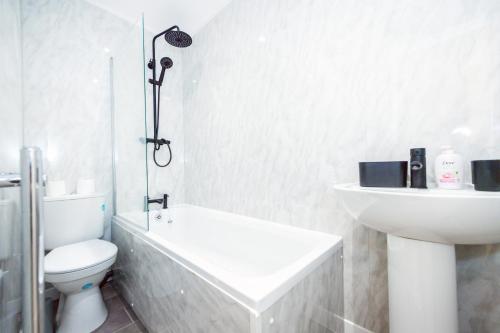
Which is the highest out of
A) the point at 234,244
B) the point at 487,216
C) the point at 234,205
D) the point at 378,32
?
the point at 378,32

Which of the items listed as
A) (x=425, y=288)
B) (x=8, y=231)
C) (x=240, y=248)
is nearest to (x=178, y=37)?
(x=8, y=231)

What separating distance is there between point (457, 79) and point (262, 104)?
40.9 inches

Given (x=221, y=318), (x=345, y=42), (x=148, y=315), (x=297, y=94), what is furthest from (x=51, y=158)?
(x=345, y=42)

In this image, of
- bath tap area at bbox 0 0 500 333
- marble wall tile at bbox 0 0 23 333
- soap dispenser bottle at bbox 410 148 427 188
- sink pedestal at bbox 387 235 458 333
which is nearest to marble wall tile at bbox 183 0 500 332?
bath tap area at bbox 0 0 500 333

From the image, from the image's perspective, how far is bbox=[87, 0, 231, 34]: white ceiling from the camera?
5.96ft

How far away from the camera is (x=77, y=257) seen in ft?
4.35

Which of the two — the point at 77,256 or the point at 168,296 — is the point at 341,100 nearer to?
the point at 168,296

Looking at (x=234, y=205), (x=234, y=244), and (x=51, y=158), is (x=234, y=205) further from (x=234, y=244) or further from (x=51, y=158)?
(x=51, y=158)

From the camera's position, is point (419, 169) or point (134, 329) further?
point (134, 329)

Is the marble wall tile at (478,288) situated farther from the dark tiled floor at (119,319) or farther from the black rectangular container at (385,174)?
the dark tiled floor at (119,319)

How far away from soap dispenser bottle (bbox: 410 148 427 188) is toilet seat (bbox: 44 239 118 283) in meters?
1.76

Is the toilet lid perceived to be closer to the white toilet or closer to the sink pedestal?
the white toilet

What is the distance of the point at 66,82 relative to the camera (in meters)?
1.72

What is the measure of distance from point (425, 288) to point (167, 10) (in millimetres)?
2584
